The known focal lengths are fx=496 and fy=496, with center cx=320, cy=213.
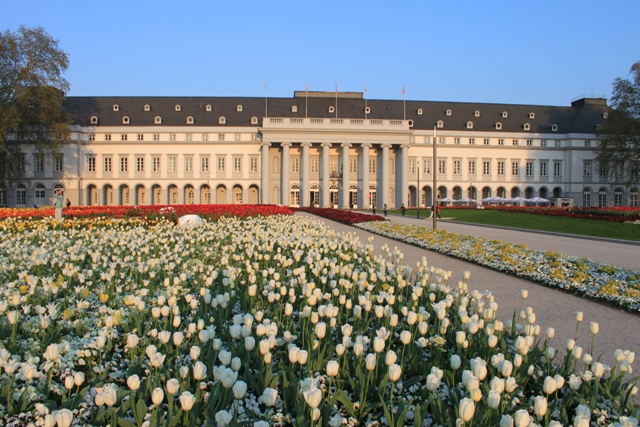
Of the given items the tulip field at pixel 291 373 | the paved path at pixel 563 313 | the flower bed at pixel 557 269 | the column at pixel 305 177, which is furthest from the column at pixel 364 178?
the tulip field at pixel 291 373

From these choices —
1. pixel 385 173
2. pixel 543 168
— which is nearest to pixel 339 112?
pixel 385 173

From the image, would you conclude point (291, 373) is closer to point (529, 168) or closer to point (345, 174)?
point (345, 174)

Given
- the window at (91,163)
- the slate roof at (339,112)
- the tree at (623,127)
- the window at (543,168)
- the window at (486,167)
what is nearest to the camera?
the tree at (623,127)

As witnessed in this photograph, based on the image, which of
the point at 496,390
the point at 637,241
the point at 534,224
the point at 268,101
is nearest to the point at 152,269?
the point at 496,390

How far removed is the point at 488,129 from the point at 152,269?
77842 millimetres

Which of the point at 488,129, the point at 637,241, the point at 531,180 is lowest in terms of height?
the point at 637,241

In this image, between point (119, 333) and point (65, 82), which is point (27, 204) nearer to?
point (65, 82)

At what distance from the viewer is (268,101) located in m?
77.1

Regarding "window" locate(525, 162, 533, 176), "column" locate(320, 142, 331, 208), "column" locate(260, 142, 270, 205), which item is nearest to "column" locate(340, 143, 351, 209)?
"column" locate(320, 142, 331, 208)

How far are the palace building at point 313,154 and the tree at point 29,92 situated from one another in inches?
721

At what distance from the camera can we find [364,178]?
7269 centimetres

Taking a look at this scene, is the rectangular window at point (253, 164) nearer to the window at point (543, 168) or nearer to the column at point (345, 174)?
the column at point (345, 174)

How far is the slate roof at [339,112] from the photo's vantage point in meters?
74.8

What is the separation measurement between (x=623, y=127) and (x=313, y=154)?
40.9 metres
